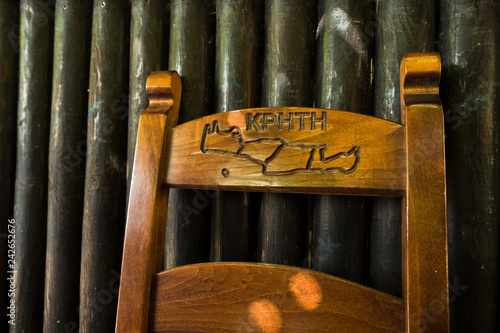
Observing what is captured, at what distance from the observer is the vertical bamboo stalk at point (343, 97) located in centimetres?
65

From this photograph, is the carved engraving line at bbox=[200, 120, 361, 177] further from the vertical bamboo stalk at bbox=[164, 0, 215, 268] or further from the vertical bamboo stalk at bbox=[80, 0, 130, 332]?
the vertical bamboo stalk at bbox=[80, 0, 130, 332]

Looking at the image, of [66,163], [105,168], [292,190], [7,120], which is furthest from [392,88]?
[7,120]

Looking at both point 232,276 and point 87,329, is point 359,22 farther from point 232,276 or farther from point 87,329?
point 87,329

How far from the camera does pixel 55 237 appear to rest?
0.86 meters

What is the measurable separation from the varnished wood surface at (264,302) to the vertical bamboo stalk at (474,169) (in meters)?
0.24

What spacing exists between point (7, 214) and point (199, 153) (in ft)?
2.74

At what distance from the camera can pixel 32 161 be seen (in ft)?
3.04

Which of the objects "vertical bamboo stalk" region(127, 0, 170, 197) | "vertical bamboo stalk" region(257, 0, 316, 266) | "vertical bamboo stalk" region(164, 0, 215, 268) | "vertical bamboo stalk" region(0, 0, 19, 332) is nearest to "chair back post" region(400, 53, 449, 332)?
"vertical bamboo stalk" region(257, 0, 316, 266)

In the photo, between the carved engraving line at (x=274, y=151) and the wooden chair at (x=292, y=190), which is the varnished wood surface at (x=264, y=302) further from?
the carved engraving line at (x=274, y=151)

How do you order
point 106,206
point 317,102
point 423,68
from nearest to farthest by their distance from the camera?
1. point 423,68
2. point 317,102
3. point 106,206

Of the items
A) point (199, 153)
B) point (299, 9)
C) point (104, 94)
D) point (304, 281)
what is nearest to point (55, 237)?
point (104, 94)

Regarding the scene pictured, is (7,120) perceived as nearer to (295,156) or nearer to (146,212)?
(146,212)

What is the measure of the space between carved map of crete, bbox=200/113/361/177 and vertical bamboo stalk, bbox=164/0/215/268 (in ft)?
0.64

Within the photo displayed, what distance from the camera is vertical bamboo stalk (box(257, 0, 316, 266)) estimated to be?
0.68 m
